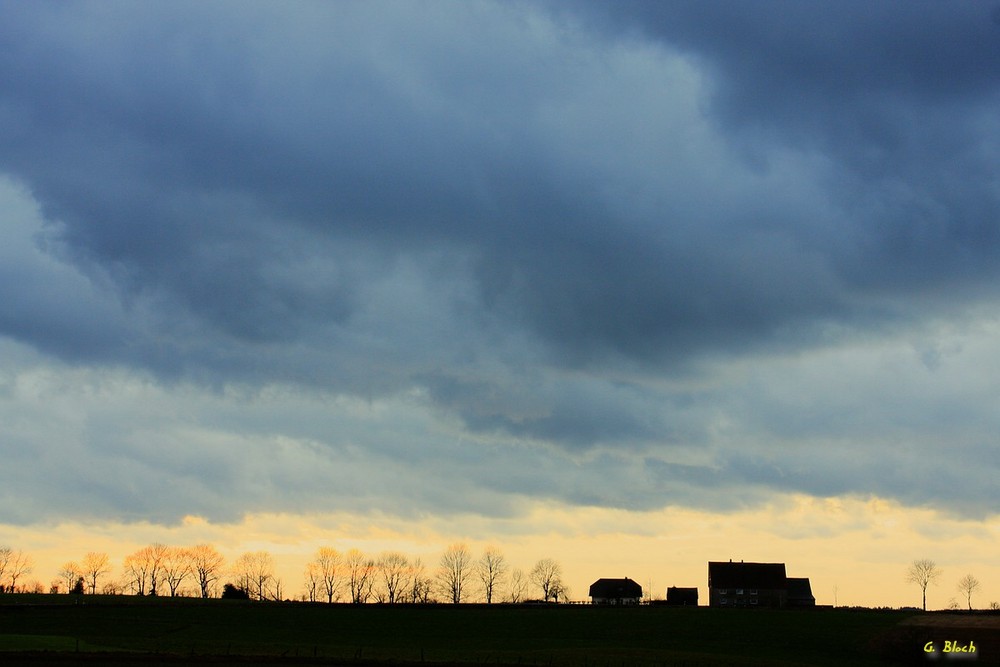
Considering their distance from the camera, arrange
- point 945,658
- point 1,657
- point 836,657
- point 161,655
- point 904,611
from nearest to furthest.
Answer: point 1,657 → point 161,655 → point 945,658 → point 836,657 → point 904,611

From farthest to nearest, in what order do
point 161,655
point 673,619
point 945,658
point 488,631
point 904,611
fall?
1. point 904,611
2. point 673,619
3. point 488,631
4. point 945,658
5. point 161,655

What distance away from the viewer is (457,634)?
392 feet

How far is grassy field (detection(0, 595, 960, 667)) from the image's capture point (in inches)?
3634

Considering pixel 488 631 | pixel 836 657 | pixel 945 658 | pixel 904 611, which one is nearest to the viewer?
pixel 945 658

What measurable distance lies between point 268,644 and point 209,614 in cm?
4065

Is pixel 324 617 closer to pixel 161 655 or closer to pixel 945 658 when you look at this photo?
pixel 161 655

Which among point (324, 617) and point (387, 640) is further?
point (324, 617)

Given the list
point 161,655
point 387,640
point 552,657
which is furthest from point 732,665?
point 161,655

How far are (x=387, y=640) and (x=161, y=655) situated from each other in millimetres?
30131

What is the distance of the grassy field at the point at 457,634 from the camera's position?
92312 millimetres

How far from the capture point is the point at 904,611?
15212 cm

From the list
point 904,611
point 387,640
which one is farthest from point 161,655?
point 904,611

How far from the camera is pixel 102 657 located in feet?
274

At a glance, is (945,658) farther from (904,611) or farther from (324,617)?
(324,617)
